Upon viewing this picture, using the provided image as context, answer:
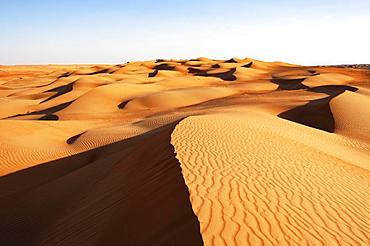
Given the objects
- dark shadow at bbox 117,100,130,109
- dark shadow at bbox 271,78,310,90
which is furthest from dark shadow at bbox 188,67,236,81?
dark shadow at bbox 117,100,130,109

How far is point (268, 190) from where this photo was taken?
6410mm

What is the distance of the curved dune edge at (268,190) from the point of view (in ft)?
16.2

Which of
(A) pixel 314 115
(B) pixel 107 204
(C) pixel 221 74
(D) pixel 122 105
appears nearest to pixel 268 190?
(B) pixel 107 204

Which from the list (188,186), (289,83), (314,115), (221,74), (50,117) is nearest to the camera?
(188,186)

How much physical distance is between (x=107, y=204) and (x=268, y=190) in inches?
122

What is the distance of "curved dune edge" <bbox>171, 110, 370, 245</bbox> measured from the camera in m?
4.93

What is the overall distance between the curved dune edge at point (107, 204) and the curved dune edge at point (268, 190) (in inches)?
12.6

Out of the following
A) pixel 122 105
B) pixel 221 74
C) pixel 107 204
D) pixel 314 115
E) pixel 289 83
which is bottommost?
pixel 221 74

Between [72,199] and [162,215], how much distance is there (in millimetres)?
3952

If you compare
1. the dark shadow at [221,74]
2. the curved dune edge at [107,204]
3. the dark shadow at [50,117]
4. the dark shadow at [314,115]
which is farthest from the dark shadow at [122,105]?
the dark shadow at [221,74]

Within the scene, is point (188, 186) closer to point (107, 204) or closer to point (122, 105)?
point (107, 204)

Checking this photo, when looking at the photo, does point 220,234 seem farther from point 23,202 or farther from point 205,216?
point 23,202

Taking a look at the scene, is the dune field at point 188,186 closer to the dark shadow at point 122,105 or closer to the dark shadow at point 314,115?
the dark shadow at point 314,115

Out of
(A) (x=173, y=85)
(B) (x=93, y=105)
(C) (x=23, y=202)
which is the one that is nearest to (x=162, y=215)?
(C) (x=23, y=202)
